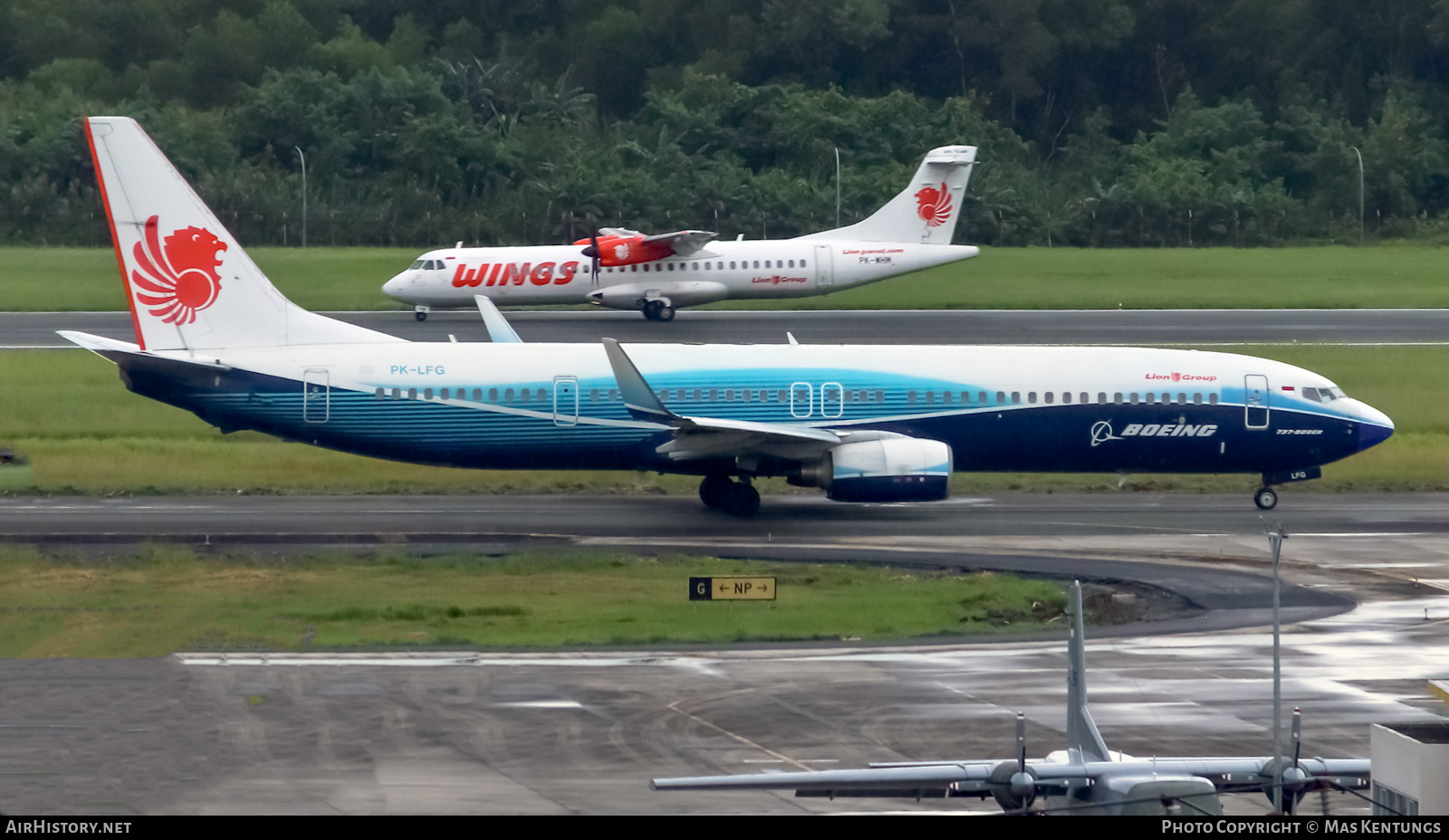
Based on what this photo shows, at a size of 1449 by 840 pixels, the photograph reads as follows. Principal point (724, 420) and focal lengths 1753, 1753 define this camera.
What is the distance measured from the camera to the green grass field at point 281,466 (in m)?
36.0

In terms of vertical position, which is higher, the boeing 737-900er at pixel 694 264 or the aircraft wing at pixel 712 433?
the boeing 737-900er at pixel 694 264

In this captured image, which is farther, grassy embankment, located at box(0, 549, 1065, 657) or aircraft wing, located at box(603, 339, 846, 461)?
aircraft wing, located at box(603, 339, 846, 461)

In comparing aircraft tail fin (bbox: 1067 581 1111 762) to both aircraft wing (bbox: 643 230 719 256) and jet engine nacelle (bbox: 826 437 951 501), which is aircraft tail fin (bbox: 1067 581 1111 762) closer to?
jet engine nacelle (bbox: 826 437 951 501)

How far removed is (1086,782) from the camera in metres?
11.8

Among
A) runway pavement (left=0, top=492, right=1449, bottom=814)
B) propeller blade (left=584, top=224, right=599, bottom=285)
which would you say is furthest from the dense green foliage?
runway pavement (left=0, top=492, right=1449, bottom=814)

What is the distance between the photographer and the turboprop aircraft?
36.7 feet

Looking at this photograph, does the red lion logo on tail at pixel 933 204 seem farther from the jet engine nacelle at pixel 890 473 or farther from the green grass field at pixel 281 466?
the jet engine nacelle at pixel 890 473

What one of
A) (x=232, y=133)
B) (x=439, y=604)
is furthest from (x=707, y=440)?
(x=232, y=133)

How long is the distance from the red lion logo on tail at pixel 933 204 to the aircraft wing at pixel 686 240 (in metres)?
7.90

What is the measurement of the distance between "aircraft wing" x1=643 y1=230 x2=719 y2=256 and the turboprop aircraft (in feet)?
163

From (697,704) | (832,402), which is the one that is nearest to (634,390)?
(832,402)

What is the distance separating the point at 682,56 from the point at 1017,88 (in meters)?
21.2

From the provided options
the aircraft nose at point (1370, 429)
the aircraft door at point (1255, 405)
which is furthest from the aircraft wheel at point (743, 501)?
the aircraft nose at point (1370, 429)

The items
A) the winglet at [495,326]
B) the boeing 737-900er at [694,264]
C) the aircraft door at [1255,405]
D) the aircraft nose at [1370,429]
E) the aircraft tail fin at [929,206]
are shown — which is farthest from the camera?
the aircraft tail fin at [929,206]
